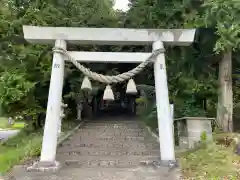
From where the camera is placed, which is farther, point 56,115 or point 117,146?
point 117,146

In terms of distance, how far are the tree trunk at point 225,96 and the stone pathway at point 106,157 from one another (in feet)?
7.75

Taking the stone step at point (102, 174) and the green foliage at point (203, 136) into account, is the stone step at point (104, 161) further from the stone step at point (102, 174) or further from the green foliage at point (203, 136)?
the green foliage at point (203, 136)

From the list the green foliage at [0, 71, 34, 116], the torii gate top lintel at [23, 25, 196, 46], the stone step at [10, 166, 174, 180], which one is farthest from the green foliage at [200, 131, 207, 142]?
the green foliage at [0, 71, 34, 116]

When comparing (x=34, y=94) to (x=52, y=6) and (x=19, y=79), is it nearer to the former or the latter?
Answer: (x=19, y=79)

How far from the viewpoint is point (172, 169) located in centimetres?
724

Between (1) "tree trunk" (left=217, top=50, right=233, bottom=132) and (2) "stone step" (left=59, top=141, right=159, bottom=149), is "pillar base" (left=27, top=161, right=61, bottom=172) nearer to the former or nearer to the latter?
(2) "stone step" (left=59, top=141, right=159, bottom=149)

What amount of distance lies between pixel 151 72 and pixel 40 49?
5905 millimetres

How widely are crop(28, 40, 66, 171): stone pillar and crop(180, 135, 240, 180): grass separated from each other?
3160 millimetres

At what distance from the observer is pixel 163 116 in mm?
7879

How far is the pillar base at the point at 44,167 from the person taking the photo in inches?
282

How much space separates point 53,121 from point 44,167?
115 centimetres

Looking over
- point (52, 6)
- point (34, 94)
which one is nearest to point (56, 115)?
point (34, 94)

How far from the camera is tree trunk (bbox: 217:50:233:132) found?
10211mm

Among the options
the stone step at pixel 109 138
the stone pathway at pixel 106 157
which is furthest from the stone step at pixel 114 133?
the stone step at pixel 109 138
